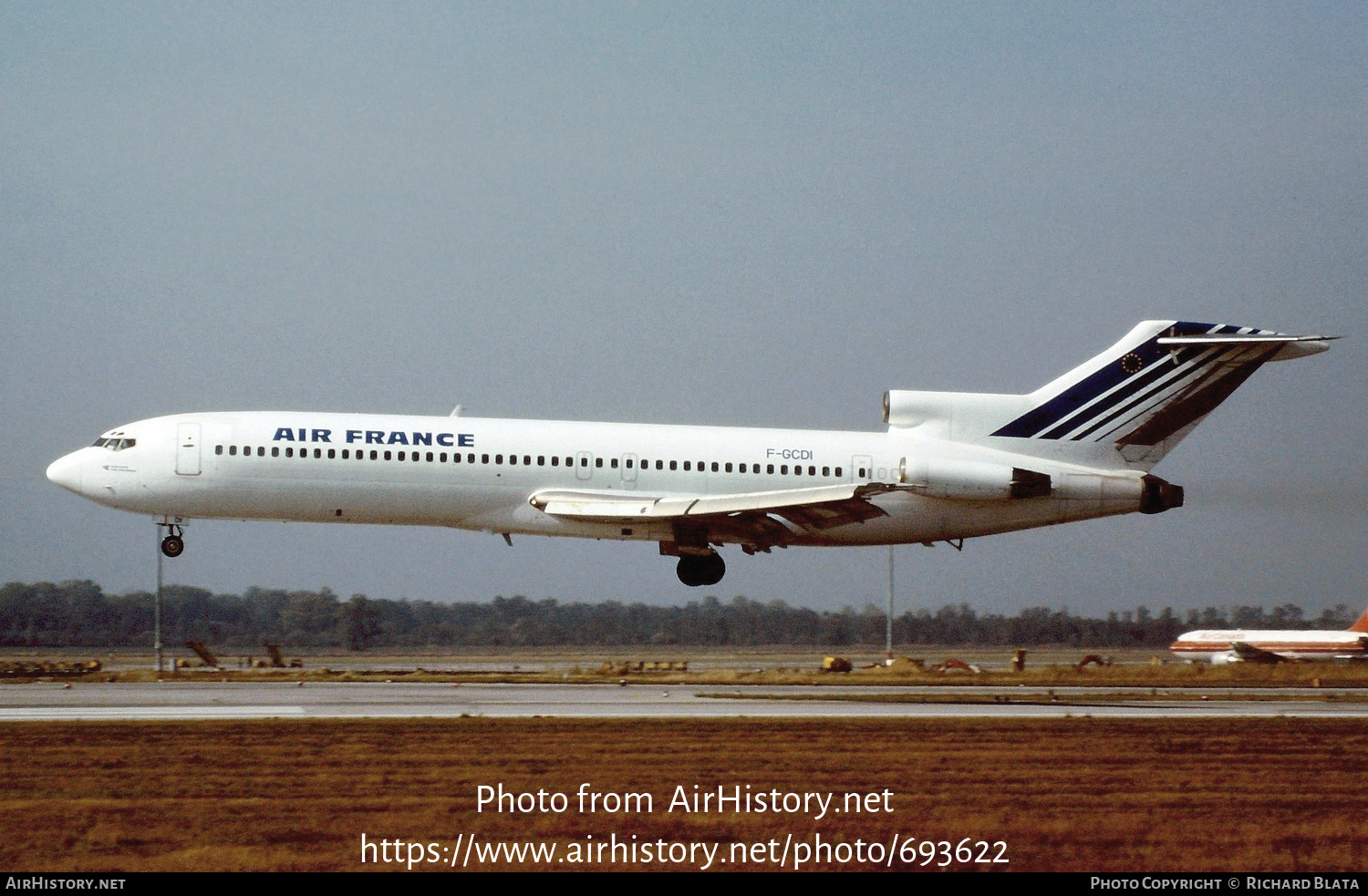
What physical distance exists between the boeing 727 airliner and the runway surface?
180 inches

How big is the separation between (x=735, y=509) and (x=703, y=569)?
448 centimetres

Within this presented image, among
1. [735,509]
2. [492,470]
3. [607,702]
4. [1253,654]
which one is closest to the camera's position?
[607,702]

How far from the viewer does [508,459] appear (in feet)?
130

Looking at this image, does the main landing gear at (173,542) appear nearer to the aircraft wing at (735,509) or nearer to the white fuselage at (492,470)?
the white fuselage at (492,470)

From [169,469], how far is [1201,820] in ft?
95.6

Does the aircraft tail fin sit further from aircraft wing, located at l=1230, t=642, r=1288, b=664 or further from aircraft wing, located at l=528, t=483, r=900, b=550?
aircraft wing, located at l=1230, t=642, r=1288, b=664

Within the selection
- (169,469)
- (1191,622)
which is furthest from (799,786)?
(1191,622)

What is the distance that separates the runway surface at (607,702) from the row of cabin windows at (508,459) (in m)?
5.77

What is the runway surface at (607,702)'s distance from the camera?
29.0 metres

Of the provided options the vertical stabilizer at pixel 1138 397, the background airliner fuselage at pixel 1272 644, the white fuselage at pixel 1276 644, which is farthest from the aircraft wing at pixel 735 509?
the white fuselage at pixel 1276 644

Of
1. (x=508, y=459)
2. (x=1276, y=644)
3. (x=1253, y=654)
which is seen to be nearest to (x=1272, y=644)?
(x=1276, y=644)

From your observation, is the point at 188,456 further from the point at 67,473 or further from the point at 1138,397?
the point at 1138,397

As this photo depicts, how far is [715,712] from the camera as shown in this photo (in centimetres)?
2930

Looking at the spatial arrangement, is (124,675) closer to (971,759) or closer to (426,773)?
(426,773)
